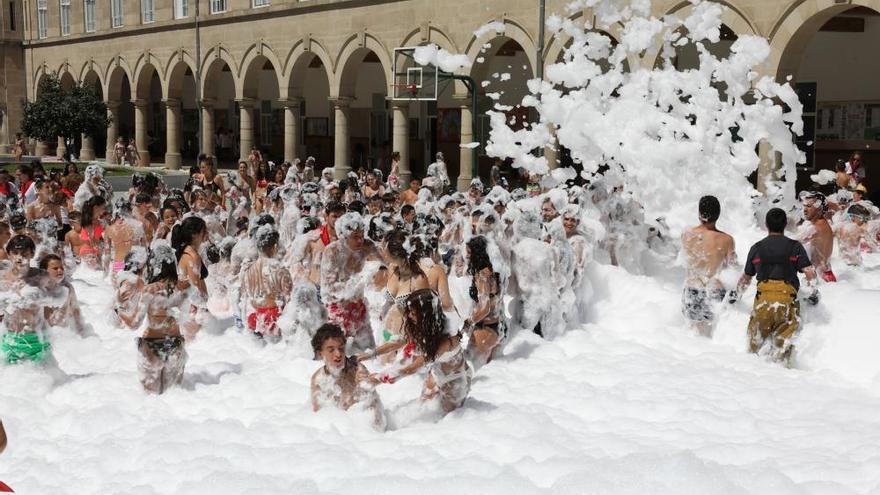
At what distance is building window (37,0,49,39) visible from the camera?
1679 inches

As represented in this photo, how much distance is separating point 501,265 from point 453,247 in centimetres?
413

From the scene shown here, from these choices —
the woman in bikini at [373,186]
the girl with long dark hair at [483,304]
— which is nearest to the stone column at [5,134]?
the woman in bikini at [373,186]

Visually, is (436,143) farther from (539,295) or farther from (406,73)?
(539,295)

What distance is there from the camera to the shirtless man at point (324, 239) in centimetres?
948

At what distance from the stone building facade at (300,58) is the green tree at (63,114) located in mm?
1894

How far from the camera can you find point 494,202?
516 inches

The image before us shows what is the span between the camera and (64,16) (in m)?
41.2

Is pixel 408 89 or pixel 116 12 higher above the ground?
pixel 116 12

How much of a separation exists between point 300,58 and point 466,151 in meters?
7.51

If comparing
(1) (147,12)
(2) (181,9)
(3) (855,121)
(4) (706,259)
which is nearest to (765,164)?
(3) (855,121)

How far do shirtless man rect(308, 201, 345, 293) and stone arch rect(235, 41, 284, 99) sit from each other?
20.5 metres

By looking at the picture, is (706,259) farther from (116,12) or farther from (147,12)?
(116,12)

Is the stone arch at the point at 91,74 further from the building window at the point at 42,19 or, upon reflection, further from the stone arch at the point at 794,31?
the stone arch at the point at 794,31

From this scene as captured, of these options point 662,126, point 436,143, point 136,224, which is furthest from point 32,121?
point 662,126
